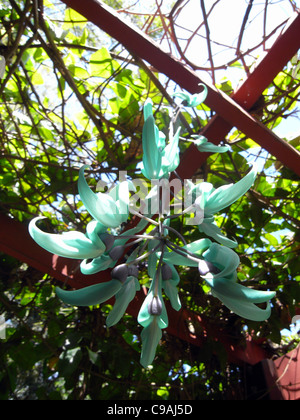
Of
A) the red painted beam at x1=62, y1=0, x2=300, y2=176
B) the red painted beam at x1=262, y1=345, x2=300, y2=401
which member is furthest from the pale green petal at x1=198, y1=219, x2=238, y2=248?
the red painted beam at x1=262, y1=345, x2=300, y2=401

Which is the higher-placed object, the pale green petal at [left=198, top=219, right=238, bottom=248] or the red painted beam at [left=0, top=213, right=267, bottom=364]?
the red painted beam at [left=0, top=213, right=267, bottom=364]

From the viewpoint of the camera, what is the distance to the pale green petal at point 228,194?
46 centimetres

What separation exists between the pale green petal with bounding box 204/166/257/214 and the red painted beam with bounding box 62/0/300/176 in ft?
1.96

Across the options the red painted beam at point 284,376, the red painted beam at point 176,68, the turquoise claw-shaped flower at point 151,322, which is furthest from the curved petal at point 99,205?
the red painted beam at point 284,376

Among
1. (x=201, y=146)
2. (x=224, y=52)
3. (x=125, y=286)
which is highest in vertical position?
(x=224, y=52)

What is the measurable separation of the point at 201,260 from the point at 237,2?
1238 mm

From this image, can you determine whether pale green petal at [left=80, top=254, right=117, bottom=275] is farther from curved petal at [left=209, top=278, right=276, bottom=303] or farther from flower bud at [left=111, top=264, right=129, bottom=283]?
curved petal at [left=209, top=278, right=276, bottom=303]

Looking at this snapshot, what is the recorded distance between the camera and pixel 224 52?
142 cm

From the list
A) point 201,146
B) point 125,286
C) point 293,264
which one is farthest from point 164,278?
point 293,264

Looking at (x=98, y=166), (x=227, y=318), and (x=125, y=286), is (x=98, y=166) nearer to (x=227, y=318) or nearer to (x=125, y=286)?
(x=227, y=318)

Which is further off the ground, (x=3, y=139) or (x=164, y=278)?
(x=3, y=139)

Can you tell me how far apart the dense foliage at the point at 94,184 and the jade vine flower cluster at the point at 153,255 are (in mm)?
770

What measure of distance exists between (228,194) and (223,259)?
0.09 metres

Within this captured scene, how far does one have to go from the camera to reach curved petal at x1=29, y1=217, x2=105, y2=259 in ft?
1.35
